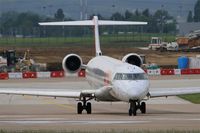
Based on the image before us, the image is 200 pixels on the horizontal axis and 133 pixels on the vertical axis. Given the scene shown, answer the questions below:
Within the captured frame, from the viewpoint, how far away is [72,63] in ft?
162

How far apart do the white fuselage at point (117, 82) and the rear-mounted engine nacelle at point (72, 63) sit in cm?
109

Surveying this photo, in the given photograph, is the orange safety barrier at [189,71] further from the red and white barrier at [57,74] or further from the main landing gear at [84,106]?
the main landing gear at [84,106]

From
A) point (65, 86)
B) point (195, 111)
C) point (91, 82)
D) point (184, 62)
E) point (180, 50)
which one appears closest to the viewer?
point (195, 111)

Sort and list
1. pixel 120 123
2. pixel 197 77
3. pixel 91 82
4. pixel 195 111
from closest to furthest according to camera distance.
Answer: pixel 120 123
pixel 195 111
pixel 91 82
pixel 197 77

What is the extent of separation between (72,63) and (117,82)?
6.81 m

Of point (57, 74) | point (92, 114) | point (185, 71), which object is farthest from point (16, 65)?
point (92, 114)

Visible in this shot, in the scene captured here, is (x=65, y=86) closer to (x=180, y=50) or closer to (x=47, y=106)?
(x=47, y=106)

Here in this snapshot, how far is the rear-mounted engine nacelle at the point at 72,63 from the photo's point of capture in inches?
1939

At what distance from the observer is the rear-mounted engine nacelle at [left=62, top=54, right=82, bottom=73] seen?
49250mm

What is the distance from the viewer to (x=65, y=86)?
69000 mm

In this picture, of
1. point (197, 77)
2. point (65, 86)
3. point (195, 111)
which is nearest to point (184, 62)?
point (197, 77)

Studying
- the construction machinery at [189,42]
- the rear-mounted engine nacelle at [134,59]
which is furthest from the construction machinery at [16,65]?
the construction machinery at [189,42]

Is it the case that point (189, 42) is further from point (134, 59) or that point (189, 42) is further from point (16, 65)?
point (134, 59)

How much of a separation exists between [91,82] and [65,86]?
63.1 feet
